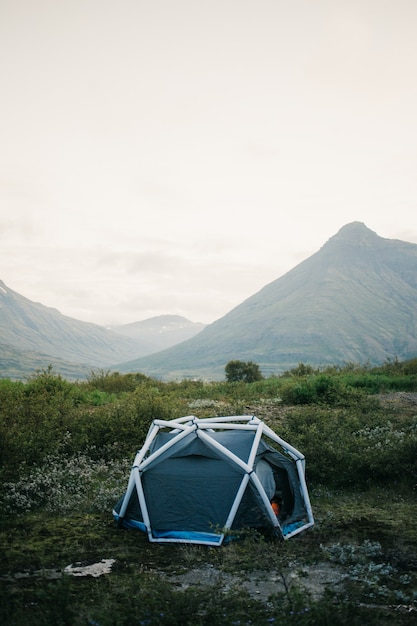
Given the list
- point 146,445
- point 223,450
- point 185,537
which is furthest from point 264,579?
point 146,445

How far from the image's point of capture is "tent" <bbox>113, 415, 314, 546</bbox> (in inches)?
348

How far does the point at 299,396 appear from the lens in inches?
861

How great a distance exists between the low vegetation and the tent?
1.05 ft

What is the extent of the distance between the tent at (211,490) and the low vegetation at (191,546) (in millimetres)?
320

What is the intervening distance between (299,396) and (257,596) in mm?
15777

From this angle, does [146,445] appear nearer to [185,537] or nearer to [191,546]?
[185,537]

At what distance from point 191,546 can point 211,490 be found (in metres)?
1.02

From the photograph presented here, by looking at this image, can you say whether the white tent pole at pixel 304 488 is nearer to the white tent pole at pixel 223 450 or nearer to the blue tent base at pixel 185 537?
the white tent pole at pixel 223 450

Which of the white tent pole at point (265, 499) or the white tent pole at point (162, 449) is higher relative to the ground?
the white tent pole at point (162, 449)

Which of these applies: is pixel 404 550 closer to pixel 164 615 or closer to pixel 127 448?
pixel 164 615

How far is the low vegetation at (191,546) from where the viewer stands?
5660mm

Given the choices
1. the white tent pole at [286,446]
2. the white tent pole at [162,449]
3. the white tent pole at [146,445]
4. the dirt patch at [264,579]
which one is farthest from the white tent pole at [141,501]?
the white tent pole at [286,446]

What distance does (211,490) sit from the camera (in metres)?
9.12

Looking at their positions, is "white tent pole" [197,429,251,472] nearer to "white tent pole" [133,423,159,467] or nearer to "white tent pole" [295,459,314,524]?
"white tent pole" [133,423,159,467]
